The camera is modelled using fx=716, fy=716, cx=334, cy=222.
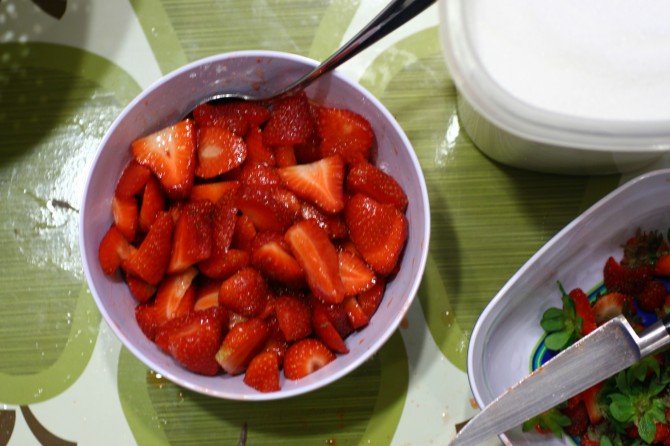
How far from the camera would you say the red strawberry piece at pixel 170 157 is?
80 cm

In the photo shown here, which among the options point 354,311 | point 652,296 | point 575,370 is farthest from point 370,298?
point 652,296

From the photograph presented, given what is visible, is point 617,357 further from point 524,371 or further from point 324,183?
point 324,183

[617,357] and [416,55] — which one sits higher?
[416,55]

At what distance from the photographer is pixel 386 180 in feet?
2.64

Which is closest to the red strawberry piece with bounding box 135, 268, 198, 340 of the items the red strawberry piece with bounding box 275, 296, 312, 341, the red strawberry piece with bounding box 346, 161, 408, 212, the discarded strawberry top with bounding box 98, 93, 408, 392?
the discarded strawberry top with bounding box 98, 93, 408, 392

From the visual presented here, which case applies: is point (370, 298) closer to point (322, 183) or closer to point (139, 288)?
point (322, 183)

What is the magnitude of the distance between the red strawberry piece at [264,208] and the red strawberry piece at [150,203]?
0.09 meters

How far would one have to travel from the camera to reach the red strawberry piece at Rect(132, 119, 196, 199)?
80cm

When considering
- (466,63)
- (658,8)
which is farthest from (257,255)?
(658,8)

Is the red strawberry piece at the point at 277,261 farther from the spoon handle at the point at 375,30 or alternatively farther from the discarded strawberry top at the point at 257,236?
the spoon handle at the point at 375,30

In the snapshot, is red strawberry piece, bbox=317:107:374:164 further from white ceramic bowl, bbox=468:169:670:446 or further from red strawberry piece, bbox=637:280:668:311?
red strawberry piece, bbox=637:280:668:311

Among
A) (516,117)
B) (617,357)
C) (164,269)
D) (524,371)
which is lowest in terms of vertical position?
(524,371)

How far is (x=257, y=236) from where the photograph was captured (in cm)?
81

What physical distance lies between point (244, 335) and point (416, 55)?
430mm
